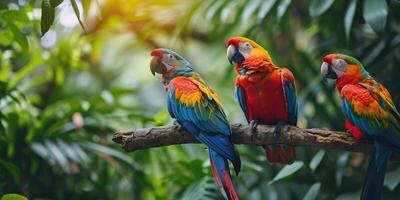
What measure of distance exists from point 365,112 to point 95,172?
4.69 ft

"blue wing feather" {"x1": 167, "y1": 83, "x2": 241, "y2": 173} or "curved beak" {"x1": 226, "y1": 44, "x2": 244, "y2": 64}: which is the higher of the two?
"curved beak" {"x1": 226, "y1": 44, "x2": 244, "y2": 64}

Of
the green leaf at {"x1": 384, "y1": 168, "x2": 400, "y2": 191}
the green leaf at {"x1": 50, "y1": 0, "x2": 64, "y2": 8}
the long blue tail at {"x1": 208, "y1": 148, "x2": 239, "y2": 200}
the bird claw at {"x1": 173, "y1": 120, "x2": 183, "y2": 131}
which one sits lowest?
the green leaf at {"x1": 384, "y1": 168, "x2": 400, "y2": 191}

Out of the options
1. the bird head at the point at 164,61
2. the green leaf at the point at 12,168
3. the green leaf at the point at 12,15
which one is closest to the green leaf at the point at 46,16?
the bird head at the point at 164,61

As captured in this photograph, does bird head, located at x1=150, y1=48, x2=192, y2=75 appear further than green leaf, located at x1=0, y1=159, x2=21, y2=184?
No

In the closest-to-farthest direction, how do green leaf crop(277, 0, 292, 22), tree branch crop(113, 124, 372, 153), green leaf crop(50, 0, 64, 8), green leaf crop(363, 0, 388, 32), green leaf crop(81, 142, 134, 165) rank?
green leaf crop(50, 0, 64, 8) → tree branch crop(113, 124, 372, 153) → green leaf crop(363, 0, 388, 32) → green leaf crop(277, 0, 292, 22) → green leaf crop(81, 142, 134, 165)

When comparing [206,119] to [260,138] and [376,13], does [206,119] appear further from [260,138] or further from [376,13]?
[376,13]

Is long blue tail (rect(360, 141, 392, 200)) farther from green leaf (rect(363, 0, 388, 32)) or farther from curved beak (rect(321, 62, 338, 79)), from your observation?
green leaf (rect(363, 0, 388, 32))

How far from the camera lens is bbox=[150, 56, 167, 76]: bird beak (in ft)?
4.22

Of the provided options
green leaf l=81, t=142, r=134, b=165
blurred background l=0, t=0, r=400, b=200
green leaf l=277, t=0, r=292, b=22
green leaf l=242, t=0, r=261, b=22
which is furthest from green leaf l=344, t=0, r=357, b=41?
green leaf l=81, t=142, r=134, b=165

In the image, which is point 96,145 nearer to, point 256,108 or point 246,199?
point 246,199

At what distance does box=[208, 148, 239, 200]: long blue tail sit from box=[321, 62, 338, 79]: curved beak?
34 cm

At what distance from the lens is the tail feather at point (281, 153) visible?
54.2 inches

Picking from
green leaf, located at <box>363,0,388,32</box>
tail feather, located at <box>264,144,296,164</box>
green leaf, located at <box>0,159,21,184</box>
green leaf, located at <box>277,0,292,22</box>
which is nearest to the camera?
tail feather, located at <box>264,144,296,164</box>

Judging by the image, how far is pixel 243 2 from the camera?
212 cm
